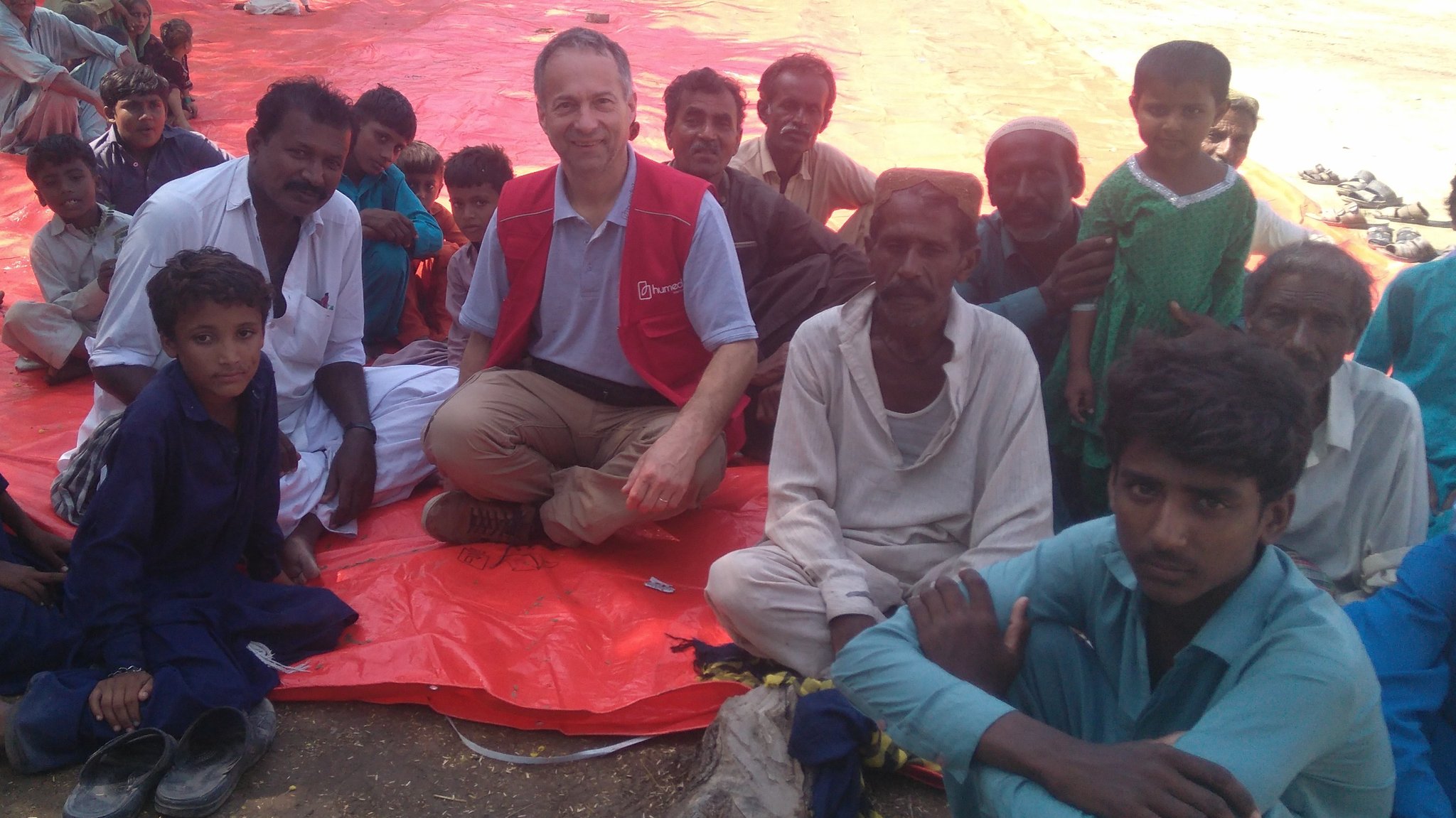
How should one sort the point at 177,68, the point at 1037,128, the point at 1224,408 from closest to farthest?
the point at 1224,408 < the point at 1037,128 < the point at 177,68

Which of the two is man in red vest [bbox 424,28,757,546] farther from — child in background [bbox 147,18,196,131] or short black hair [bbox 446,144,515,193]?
child in background [bbox 147,18,196,131]

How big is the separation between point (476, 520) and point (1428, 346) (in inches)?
110

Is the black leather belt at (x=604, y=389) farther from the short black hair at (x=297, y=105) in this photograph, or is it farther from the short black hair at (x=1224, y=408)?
the short black hair at (x=1224, y=408)

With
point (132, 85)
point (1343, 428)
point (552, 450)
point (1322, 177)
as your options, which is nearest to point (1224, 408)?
point (1343, 428)

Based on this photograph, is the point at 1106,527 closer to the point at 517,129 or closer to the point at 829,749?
the point at 829,749

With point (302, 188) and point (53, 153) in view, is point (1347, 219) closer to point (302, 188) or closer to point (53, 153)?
point (302, 188)

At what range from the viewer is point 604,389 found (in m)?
3.21

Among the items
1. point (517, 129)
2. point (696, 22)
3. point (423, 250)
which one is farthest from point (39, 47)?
point (696, 22)

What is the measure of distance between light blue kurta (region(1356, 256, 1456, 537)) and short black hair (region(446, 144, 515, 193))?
2.96 metres

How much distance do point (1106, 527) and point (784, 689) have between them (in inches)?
32.9

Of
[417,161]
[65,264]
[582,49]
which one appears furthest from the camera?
[417,161]

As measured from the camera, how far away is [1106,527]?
1769mm

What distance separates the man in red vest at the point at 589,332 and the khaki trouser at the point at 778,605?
520 mm

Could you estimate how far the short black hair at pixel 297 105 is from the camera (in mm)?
3107
